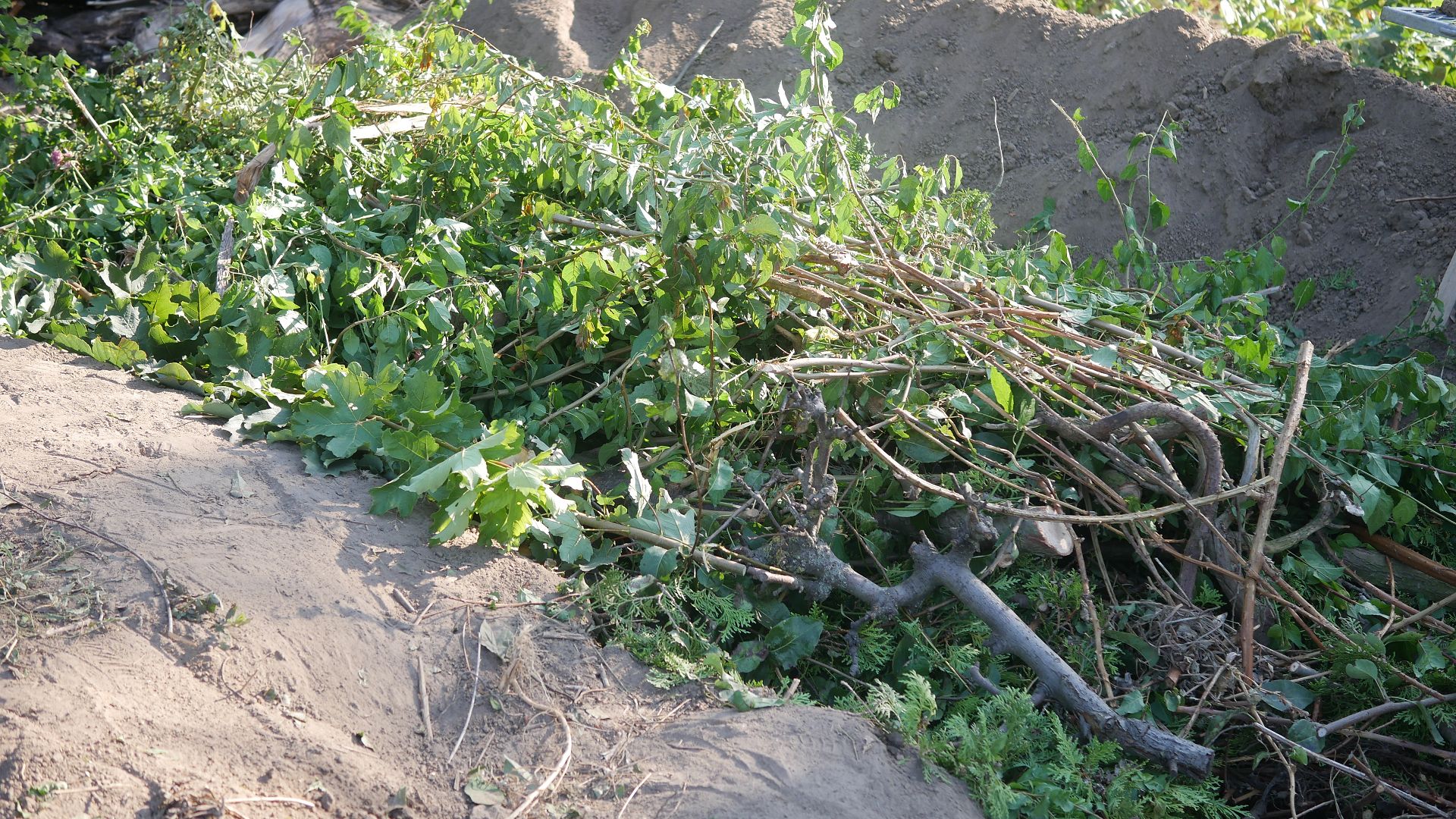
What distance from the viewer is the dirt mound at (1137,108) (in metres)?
4.58

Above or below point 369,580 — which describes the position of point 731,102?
above

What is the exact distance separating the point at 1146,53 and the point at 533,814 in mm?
5129

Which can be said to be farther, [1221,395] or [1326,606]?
[1221,395]

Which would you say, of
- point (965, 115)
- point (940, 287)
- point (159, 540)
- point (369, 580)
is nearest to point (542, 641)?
point (369, 580)

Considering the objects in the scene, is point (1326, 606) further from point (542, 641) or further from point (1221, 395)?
point (542, 641)

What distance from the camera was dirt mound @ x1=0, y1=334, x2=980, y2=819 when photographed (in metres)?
1.78

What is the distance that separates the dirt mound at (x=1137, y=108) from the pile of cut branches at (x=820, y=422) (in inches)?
51.2

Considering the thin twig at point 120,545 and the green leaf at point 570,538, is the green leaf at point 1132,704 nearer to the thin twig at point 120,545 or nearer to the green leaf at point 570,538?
the green leaf at point 570,538

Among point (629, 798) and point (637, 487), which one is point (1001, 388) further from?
point (629, 798)

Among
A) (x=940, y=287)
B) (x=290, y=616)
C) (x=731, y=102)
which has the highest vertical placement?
(x=731, y=102)

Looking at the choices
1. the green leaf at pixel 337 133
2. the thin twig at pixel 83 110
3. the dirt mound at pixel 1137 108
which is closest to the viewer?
the green leaf at pixel 337 133

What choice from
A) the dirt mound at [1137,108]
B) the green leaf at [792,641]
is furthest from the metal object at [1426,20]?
the green leaf at [792,641]

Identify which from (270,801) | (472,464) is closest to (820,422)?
(472,464)

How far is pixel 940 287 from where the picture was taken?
309cm
